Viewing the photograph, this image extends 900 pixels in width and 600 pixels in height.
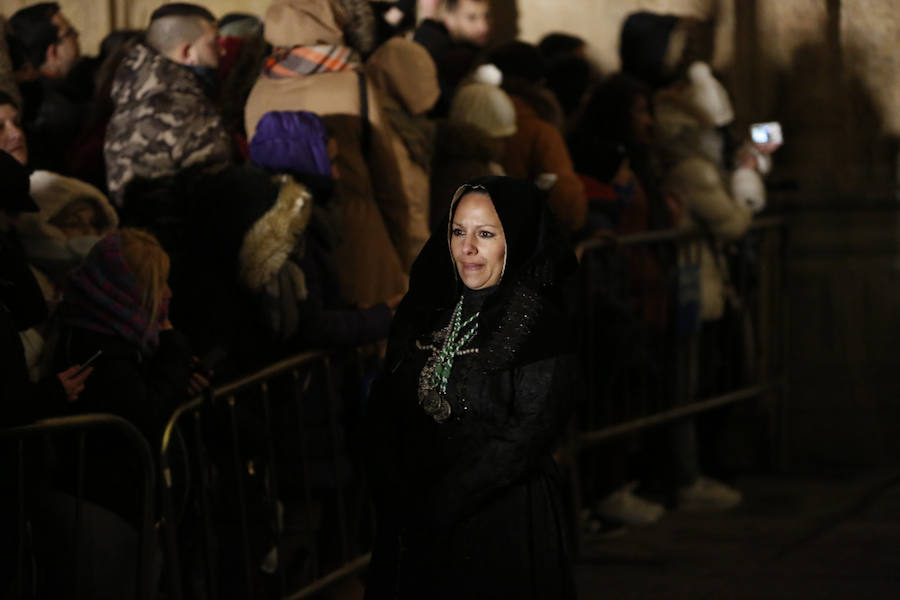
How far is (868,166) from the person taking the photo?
10414 mm

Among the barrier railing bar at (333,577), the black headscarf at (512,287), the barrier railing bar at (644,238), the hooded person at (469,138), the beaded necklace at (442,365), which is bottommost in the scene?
the barrier railing bar at (333,577)

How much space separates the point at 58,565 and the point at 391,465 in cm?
112

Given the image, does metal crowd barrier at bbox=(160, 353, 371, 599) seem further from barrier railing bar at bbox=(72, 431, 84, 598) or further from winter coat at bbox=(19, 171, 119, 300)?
winter coat at bbox=(19, 171, 119, 300)

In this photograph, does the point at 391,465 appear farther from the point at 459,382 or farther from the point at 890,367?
the point at 890,367

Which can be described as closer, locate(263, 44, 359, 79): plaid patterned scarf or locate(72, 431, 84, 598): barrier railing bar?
locate(72, 431, 84, 598): barrier railing bar

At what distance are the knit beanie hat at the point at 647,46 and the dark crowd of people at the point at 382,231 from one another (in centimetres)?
2

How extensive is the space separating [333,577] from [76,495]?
4.84ft

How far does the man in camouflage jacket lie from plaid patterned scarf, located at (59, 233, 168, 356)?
1.07 meters

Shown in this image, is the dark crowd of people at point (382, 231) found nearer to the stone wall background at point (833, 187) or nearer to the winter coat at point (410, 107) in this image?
the winter coat at point (410, 107)

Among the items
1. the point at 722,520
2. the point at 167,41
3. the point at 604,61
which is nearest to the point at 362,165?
the point at 167,41

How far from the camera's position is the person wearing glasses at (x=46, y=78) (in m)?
6.61

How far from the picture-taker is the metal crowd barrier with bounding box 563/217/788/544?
310 inches

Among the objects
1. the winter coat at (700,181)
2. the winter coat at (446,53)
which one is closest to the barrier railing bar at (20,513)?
the winter coat at (446,53)

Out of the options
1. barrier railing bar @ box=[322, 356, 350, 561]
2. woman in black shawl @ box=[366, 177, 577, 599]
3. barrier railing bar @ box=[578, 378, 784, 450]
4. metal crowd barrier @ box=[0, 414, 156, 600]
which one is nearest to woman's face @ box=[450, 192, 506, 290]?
woman in black shawl @ box=[366, 177, 577, 599]
